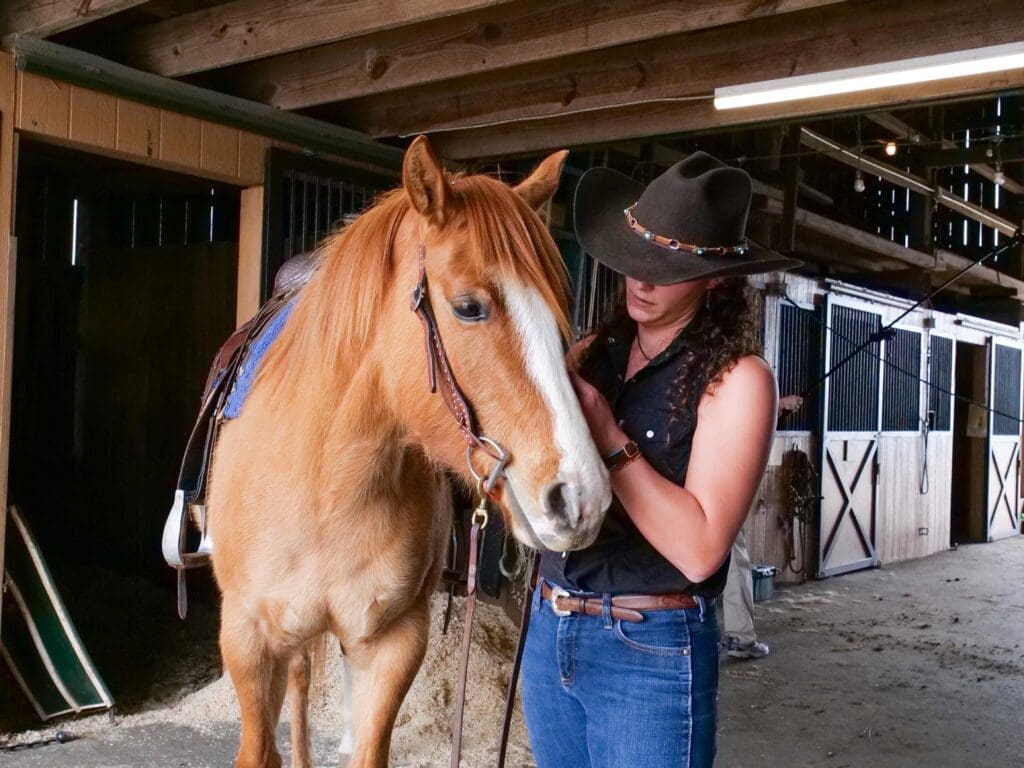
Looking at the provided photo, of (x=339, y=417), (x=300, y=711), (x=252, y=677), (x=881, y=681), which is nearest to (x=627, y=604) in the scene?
(x=339, y=417)

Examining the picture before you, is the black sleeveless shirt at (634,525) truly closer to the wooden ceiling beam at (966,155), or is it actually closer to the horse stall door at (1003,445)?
the wooden ceiling beam at (966,155)

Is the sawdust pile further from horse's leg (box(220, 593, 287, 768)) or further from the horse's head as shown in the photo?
the horse's head

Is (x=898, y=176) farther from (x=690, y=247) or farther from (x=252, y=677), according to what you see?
(x=252, y=677)

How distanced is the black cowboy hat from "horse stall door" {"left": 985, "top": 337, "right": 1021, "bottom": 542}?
1000 centimetres

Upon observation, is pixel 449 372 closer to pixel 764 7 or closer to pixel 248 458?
pixel 248 458

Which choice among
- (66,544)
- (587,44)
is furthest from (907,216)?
(66,544)

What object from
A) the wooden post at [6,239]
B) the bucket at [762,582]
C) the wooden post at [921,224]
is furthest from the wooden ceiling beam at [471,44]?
the wooden post at [921,224]

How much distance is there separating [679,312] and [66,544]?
5852mm

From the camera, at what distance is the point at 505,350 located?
1446 millimetres

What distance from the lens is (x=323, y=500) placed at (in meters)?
1.90

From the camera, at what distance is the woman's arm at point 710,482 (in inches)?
52.6

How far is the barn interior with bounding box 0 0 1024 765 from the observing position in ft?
10.7

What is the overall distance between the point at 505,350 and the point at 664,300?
0.26 metres

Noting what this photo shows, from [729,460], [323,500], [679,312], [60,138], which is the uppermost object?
[60,138]
